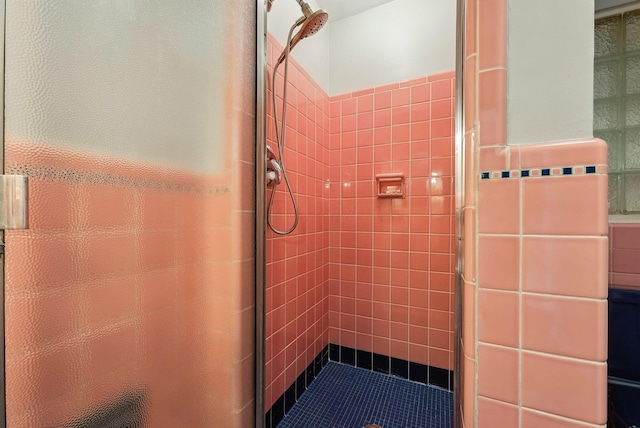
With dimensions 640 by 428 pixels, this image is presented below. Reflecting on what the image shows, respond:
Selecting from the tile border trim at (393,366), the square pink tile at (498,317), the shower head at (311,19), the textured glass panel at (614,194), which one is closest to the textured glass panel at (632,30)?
the textured glass panel at (614,194)

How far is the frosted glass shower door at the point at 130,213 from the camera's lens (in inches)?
19.0

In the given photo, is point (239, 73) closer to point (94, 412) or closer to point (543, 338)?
point (94, 412)

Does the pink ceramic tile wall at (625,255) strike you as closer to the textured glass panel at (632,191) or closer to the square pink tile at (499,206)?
the textured glass panel at (632,191)

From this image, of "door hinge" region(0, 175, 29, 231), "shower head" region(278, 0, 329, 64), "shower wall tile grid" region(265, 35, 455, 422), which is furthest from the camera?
"shower wall tile grid" region(265, 35, 455, 422)

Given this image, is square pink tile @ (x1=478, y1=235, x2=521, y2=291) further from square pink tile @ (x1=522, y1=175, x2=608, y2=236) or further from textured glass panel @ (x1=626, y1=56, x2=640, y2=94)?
textured glass panel @ (x1=626, y1=56, x2=640, y2=94)

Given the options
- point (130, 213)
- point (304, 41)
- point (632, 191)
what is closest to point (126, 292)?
point (130, 213)

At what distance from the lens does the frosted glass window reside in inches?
52.0

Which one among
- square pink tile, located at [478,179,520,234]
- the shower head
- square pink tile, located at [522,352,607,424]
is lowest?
square pink tile, located at [522,352,607,424]

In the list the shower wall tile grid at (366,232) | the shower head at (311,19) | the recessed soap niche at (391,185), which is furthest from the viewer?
the recessed soap niche at (391,185)

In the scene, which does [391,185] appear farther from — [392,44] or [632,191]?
[632,191]

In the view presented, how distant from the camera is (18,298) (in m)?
0.47

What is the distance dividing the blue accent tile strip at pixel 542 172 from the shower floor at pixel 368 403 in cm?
134

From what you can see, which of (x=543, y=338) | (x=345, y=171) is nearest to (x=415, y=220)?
(x=345, y=171)

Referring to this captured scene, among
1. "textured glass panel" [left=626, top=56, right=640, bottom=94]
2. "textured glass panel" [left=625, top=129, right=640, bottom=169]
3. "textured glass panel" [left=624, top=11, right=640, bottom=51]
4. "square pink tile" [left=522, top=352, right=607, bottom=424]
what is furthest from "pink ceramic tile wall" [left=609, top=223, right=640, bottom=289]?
"square pink tile" [left=522, top=352, right=607, bottom=424]
